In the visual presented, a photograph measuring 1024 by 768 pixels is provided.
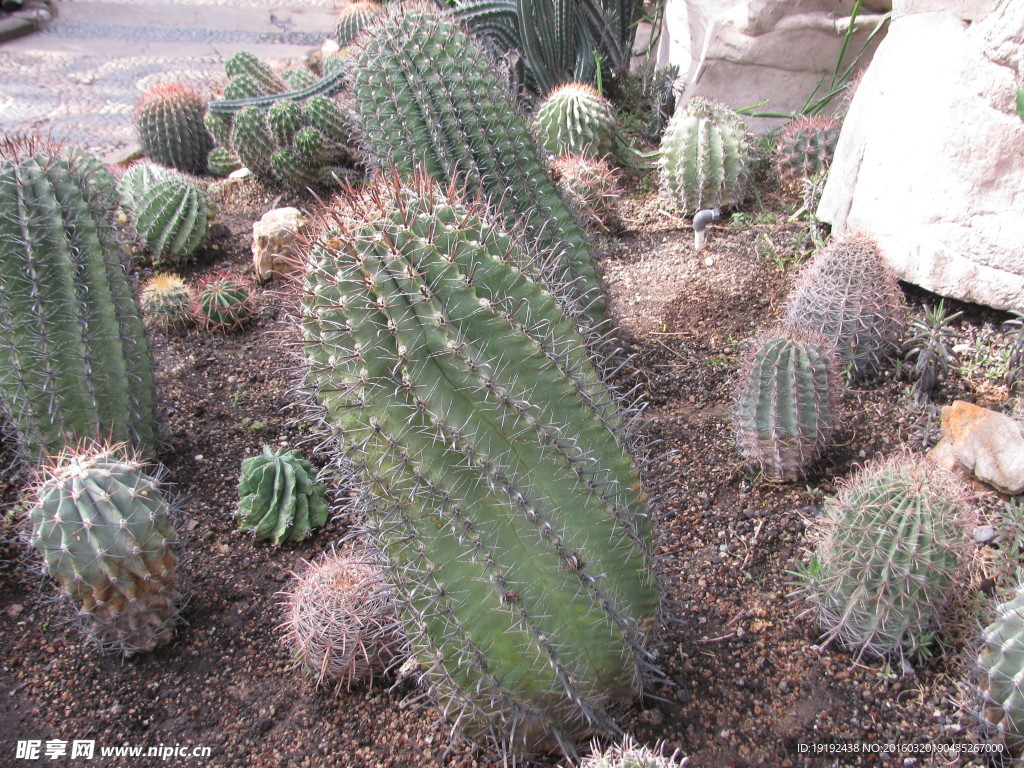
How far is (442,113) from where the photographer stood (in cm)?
276

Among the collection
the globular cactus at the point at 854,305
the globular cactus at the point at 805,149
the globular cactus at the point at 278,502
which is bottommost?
the globular cactus at the point at 278,502

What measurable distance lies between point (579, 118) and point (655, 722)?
3.85m

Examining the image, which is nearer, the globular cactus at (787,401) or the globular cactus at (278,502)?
the globular cactus at (787,401)

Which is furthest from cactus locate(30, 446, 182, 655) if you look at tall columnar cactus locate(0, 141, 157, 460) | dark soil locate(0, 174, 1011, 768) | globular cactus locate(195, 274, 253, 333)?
globular cactus locate(195, 274, 253, 333)

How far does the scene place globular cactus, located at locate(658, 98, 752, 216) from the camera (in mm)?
4230

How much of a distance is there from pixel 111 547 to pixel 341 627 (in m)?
0.69

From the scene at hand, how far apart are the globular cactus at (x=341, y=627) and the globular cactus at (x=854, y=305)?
6.46 ft

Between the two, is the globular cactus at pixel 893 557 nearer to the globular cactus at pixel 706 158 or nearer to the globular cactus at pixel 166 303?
the globular cactus at pixel 706 158

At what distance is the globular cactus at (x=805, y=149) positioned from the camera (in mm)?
4180

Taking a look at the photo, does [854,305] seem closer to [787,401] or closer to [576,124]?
[787,401]

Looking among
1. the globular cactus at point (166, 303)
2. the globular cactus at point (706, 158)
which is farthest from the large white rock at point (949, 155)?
the globular cactus at point (166, 303)

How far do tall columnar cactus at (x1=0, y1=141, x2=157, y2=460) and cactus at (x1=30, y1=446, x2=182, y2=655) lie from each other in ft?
1.83

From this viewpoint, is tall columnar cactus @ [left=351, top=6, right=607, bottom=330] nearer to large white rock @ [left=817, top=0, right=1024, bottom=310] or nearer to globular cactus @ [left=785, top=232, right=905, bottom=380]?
globular cactus @ [left=785, top=232, right=905, bottom=380]

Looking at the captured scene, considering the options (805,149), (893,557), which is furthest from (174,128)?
(893,557)
